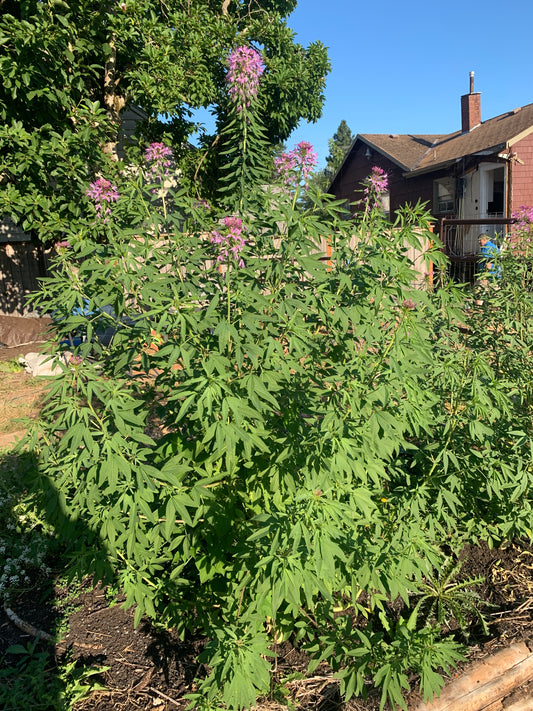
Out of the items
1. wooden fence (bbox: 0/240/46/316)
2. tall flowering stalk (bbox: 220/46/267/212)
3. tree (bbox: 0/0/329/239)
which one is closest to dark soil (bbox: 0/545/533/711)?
tall flowering stalk (bbox: 220/46/267/212)

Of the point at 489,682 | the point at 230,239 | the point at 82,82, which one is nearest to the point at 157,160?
the point at 230,239

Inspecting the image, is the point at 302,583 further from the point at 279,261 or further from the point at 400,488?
the point at 279,261

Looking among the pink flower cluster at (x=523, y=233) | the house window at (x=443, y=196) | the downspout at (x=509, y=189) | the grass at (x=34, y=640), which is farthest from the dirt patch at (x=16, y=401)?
the house window at (x=443, y=196)

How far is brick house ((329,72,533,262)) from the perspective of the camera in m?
16.2

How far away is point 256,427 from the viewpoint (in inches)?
82.0

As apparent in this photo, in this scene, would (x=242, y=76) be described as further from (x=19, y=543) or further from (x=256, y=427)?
(x=19, y=543)

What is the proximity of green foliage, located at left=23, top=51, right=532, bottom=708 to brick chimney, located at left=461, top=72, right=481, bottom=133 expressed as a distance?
71.1 feet

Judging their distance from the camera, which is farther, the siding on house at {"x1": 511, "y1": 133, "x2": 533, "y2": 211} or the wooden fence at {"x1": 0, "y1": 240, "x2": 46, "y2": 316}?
the siding on house at {"x1": 511, "y1": 133, "x2": 533, "y2": 211}

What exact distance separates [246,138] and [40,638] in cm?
280

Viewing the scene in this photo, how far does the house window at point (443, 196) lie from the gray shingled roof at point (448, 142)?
916 mm

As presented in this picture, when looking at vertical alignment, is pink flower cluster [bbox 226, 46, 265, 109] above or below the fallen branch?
above

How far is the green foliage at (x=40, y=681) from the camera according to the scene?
2162 millimetres

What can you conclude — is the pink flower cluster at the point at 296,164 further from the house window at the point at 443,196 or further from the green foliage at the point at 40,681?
the house window at the point at 443,196

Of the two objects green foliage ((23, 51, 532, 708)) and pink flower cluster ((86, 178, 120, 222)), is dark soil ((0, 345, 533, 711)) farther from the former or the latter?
pink flower cluster ((86, 178, 120, 222))
